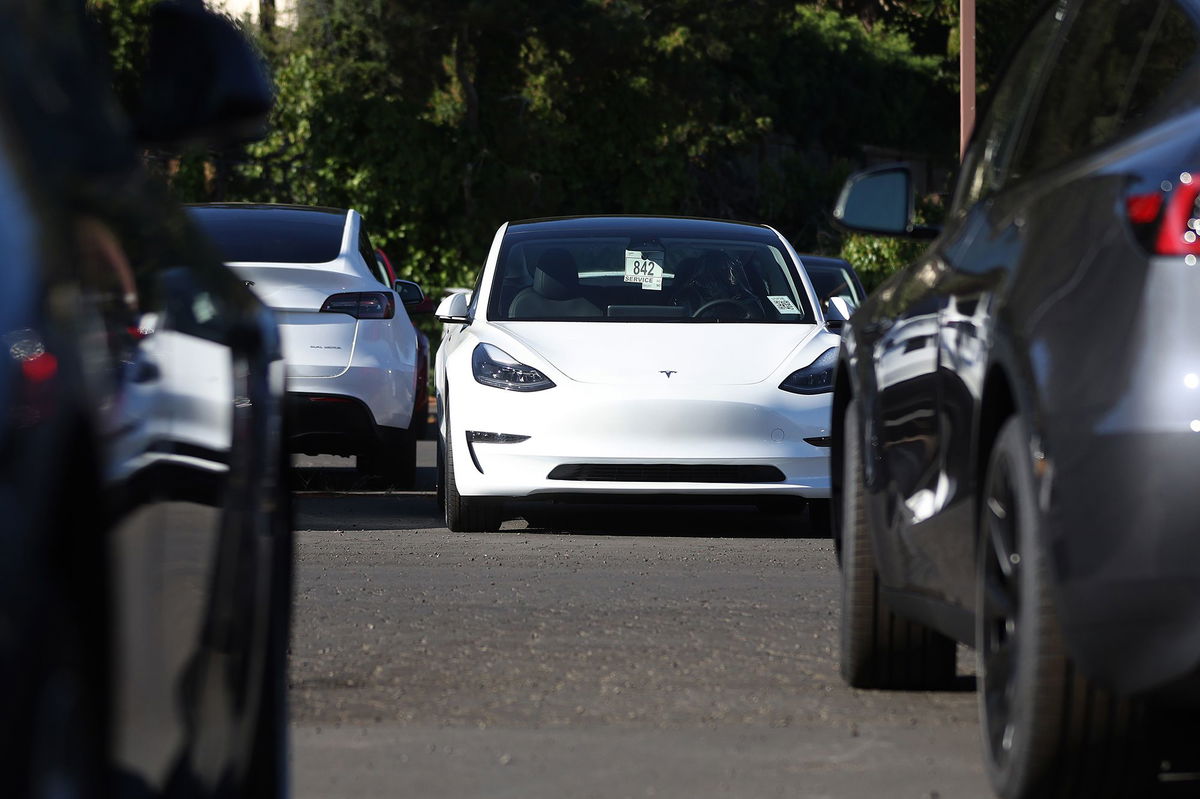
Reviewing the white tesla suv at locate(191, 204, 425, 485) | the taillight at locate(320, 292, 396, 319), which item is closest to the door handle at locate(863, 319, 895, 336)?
the white tesla suv at locate(191, 204, 425, 485)

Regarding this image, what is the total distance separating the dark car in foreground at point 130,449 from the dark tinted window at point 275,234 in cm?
713

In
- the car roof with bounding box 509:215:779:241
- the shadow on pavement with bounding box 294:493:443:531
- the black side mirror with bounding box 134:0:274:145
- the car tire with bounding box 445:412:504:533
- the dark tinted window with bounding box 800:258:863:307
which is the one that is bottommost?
the dark tinted window with bounding box 800:258:863:307

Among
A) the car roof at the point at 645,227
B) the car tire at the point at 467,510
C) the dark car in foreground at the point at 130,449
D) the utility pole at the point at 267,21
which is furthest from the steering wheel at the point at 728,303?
the utility pole at the point at 267,21

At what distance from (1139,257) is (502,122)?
28106mm

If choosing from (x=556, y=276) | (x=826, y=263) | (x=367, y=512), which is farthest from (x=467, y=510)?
(x=826, y=263)

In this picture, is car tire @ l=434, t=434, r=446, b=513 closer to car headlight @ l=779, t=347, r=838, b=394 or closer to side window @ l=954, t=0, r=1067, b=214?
car headlight @ l=779, t=347, r=838, b=394

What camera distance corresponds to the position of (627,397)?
959 centimetres

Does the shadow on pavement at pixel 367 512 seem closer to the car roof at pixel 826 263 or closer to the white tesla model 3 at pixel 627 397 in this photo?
the white tesla model 3 at pixel 627 397

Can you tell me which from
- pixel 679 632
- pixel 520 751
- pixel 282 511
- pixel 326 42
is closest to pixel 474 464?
pixel 679 632

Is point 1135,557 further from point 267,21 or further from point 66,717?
point 267,21

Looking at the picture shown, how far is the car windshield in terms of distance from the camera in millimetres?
10398

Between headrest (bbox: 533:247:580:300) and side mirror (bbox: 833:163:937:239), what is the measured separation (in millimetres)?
4983

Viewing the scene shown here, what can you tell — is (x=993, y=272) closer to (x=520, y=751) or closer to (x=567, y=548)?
(x=520, y=751)

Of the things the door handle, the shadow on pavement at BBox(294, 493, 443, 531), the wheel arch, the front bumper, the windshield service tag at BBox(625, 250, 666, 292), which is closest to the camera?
the wheel arch
